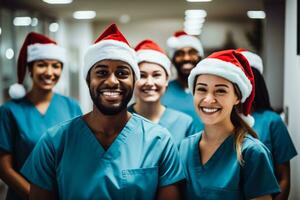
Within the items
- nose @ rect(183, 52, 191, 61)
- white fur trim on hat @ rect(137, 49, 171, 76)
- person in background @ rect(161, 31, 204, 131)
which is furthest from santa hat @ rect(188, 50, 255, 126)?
nose @ rect(183, 52, 191, 61)

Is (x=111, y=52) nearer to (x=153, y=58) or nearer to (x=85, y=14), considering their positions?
(x=153, y=58)

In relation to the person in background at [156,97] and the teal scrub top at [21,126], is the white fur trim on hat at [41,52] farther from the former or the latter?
the person in background at [156,97]

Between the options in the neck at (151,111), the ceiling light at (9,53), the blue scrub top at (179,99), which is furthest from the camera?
the ceiling light at (9,53)

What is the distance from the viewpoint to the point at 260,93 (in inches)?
82.2

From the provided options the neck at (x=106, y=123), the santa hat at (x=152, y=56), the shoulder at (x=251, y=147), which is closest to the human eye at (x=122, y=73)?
the neck at (x=106, y=123)

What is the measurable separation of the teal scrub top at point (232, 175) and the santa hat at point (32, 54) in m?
1.13

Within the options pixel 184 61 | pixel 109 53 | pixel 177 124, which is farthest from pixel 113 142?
pixel 184 61

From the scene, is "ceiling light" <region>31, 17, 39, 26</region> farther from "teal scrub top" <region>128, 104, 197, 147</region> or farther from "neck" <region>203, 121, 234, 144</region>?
"neck" <region>203, 121, 234, 144</region>

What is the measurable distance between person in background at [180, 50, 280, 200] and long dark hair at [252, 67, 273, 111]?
1.49 feet

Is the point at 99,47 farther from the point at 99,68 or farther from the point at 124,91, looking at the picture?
the point at 124,91

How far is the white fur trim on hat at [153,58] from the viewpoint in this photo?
227cm

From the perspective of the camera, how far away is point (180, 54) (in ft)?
9.29

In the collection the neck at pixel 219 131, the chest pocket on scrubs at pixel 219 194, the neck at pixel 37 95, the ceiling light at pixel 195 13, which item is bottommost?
the chest pocket on scrubs at pixel 219 194

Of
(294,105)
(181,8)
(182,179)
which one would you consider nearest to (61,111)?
(182,179)
